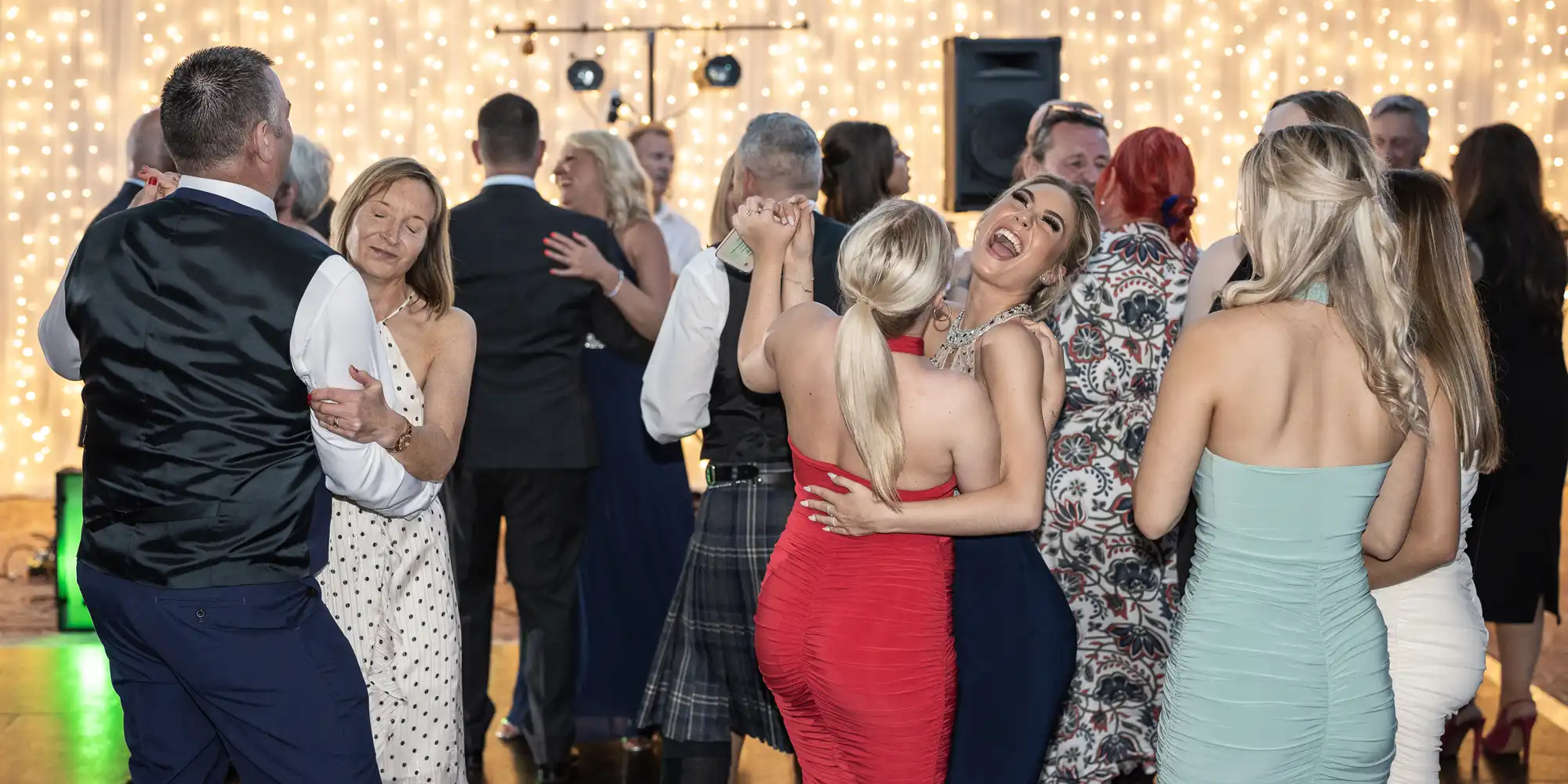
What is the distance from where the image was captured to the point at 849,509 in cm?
223

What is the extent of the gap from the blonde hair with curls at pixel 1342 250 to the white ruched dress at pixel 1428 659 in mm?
475

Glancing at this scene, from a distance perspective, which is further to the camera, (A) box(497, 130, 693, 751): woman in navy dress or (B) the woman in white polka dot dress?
(A) box(497, 130, 693, 751): woman in navy dress

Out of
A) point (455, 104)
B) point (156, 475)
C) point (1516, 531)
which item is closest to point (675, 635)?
point (156, 475)

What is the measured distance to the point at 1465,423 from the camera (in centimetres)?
212

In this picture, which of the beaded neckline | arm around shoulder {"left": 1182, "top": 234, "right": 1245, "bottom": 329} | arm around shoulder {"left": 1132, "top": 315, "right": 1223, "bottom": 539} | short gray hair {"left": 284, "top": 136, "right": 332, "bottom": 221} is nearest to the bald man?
short gray hair {"left": 284, "top": 136, "right": 332, "bottom": 221}

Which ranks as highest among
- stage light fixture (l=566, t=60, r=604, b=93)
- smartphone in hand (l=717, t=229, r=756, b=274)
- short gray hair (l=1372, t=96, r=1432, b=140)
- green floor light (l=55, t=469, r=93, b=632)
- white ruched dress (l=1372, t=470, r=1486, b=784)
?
stage light fixture (l=566, t=60, r=604, b=93)

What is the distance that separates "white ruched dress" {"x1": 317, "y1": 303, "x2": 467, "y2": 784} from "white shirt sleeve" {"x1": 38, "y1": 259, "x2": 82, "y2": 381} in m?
0.49

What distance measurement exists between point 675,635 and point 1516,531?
230cm

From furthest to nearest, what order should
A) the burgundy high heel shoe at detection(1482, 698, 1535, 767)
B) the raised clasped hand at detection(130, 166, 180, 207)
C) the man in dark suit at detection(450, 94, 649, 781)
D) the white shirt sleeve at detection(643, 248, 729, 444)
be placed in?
the burgundy high heel shoe at detection(1482, 698, 1535, 767) < the man in dark suit at detection(450, 94, 649, 781) < the white shirt sleeve at detection(643, 248, 729, 444) < the raised clasped hand at detection(130, 166, 180, 207)

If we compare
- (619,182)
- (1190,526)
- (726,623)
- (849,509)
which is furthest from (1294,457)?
(619,182)

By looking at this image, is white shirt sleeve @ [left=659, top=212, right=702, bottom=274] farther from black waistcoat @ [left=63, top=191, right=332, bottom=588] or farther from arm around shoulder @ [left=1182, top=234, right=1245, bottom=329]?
black waistcoat @ [left=63, top=191, right=332, bottom=588]

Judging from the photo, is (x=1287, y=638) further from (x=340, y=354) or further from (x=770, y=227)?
(x=340, y=354)

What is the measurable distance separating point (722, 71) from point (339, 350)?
5.64m

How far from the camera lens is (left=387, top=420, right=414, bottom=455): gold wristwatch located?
2246 mm
